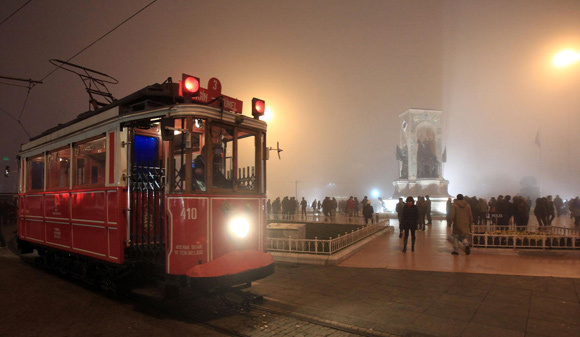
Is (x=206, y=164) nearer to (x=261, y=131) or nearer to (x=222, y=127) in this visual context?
(x=222, y=127)

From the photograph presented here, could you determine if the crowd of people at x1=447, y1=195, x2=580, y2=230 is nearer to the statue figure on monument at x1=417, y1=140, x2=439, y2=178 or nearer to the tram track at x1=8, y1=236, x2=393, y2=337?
the tram track at x1=8, y1=236, x2=393, y2=337

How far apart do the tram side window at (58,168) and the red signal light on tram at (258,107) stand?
4.82 m

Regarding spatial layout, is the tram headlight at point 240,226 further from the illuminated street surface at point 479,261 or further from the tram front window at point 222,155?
the illuminated street surface at point 479,261

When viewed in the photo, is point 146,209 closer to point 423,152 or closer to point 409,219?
point 409,219

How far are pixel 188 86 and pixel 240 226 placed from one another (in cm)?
263

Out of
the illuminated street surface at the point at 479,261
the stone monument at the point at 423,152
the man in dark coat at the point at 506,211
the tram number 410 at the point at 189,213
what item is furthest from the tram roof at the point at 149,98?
the stone monument at the point at 423,152

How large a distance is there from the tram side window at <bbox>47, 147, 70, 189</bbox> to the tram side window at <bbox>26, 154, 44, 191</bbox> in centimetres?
78

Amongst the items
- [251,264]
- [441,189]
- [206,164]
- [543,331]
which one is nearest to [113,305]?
[251,264]

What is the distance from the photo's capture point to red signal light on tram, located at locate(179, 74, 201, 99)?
5984mm

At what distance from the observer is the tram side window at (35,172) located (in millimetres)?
10117

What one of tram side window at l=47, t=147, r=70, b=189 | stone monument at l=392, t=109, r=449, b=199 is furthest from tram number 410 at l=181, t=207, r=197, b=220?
stone monument at l=392, t=109, r=449, b=199

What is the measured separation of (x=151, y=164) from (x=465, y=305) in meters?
6.75

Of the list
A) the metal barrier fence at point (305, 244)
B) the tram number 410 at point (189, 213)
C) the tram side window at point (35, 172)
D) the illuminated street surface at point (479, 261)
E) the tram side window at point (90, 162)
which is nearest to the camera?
the tram number 410 at point (189, 213)

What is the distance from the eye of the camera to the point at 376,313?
19.3ft
